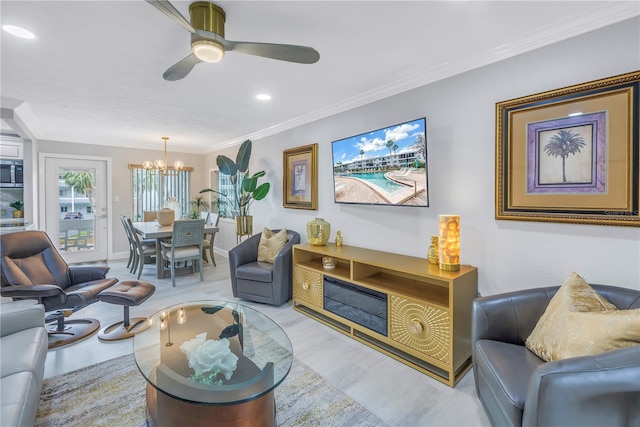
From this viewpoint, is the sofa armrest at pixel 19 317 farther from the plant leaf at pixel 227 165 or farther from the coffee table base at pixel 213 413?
the plant leaf at pixel 227 165

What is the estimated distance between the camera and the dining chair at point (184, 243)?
4406 millimetres

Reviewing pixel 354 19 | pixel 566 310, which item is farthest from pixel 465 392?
pixel 354 19

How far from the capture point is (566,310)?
1.58m

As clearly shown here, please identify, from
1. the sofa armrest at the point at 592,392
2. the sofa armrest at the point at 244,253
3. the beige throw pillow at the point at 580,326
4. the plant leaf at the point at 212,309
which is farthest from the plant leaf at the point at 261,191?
the sofa armrest at the point at 592,392

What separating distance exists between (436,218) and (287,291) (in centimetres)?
200

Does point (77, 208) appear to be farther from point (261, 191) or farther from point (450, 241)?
point (450, 241)

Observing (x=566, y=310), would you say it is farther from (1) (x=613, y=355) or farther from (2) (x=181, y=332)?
(2) (x=181, y=332)

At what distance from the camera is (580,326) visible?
1.47 m

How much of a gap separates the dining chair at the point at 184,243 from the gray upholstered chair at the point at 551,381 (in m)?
3.98

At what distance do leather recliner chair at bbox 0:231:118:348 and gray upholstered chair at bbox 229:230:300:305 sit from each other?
1.31 metres

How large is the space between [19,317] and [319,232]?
2542mm

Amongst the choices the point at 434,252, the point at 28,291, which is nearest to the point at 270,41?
the point at 434,252

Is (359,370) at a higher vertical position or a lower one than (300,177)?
lower

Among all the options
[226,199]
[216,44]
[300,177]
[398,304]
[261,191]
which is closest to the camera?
[216,44]
